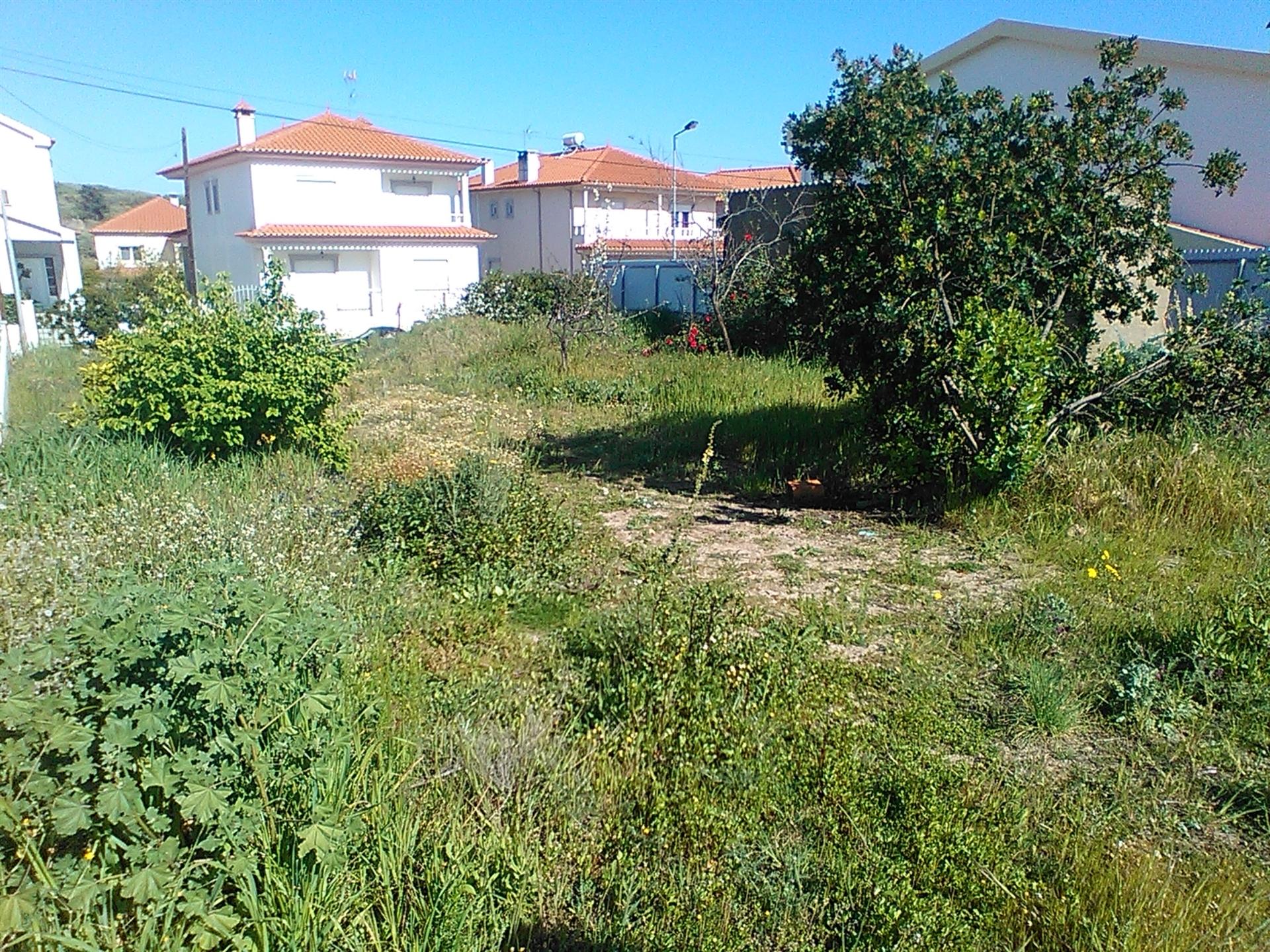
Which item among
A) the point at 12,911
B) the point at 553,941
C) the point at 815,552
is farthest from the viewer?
the point at 815,552

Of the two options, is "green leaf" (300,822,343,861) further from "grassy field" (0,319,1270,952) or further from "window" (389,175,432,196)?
"window" (389,175,432,196)

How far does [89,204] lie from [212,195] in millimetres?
63633

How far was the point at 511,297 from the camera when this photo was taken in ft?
72.4

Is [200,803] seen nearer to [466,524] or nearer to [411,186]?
[466,524]

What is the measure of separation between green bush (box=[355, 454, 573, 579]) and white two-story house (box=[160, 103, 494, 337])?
25.4 metres

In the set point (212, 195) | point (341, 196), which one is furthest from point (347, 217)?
point (212, 195)

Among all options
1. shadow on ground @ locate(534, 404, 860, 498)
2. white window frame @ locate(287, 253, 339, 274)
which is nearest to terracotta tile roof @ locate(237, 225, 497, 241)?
white window frame @ locate(287, 253, 339, 274)

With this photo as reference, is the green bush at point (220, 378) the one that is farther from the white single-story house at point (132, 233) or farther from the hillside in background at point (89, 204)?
the hillside in background at point (89, 204)

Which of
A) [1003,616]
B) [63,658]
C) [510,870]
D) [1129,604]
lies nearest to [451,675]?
[510,870]

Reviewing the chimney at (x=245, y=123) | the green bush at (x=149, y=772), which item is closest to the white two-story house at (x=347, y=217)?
the chimney at (x=245, y=123)

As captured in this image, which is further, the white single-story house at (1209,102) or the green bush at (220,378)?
the white single-story house at (1209,102)

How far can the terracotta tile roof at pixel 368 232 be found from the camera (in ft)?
99.0

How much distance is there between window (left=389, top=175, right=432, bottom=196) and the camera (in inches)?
1313

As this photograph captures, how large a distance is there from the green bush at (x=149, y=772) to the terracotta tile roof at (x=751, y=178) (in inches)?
1597
